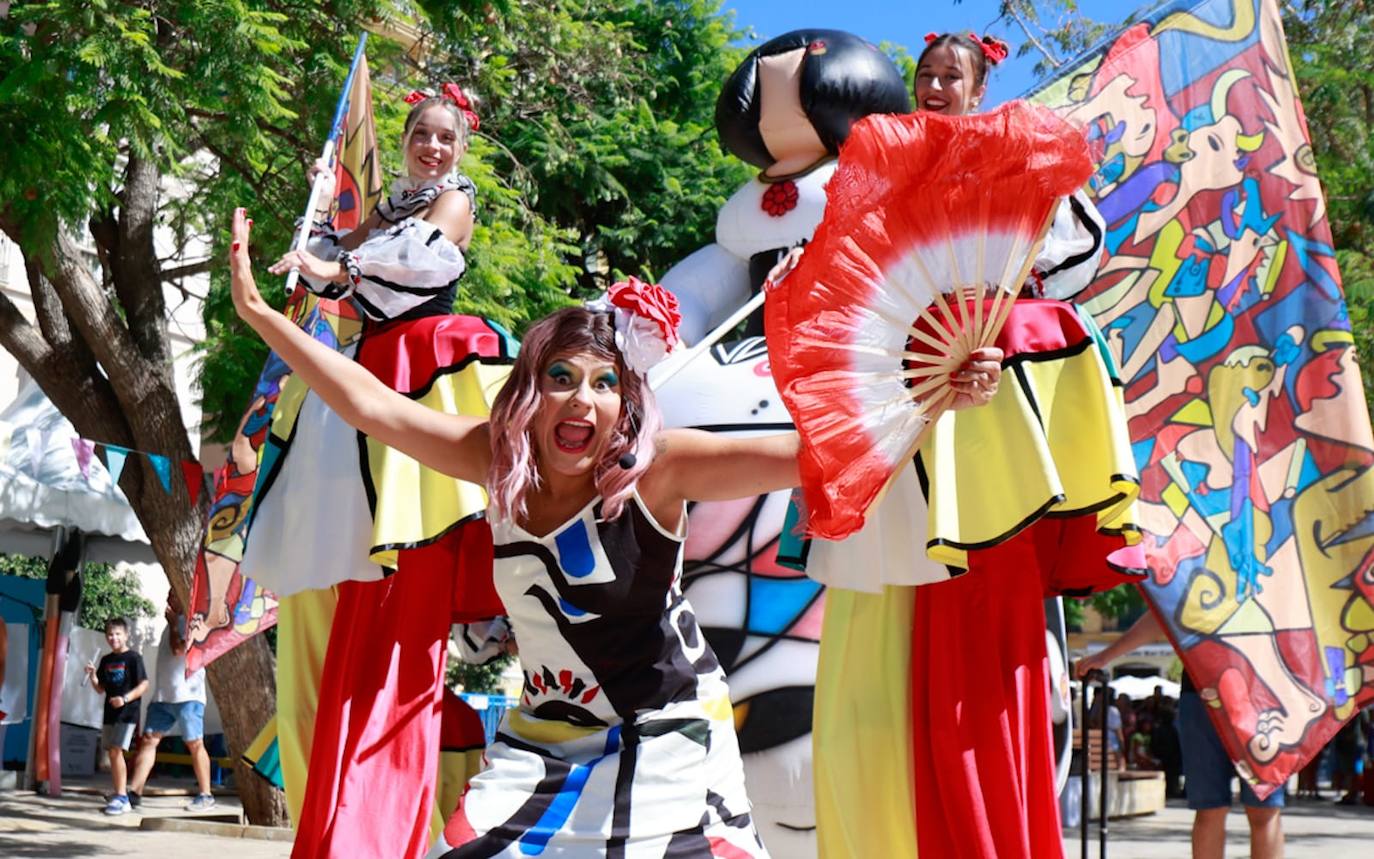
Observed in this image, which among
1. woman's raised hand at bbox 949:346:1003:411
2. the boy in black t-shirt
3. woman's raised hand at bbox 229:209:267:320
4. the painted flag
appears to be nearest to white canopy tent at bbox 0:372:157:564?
the boy in black t-shirt

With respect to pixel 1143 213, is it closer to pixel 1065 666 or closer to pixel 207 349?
pixel 1065 666

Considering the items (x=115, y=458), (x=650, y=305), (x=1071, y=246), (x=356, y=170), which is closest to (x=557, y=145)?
(x=115, y=458)

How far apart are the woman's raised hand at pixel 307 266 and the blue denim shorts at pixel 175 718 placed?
7611 mm

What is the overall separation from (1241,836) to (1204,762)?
6.05 meters

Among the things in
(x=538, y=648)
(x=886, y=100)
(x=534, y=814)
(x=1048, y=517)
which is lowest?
(x=534, y=814)

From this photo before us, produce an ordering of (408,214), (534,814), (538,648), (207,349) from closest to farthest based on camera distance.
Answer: (534,814), (538,648), (408,214), (207,349)

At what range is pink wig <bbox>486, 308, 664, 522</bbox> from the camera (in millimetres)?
2865

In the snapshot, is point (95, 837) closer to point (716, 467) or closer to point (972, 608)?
point (972, 608)

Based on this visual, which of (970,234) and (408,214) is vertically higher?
(408,214)

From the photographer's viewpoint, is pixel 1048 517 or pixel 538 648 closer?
pixel 538 648

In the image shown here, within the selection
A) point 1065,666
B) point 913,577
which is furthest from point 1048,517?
point 1065,666

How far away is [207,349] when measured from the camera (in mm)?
9750

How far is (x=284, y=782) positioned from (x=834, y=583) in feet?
5.38

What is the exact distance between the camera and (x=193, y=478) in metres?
8.73
